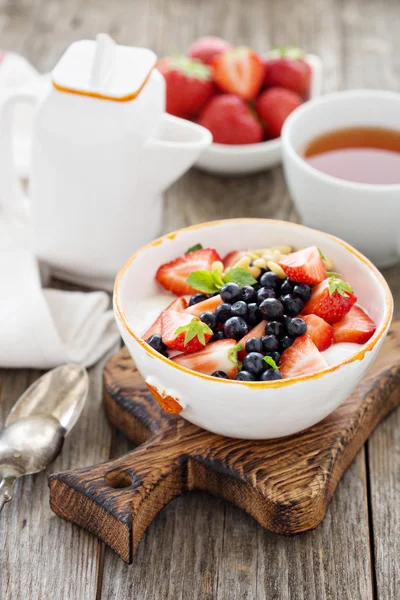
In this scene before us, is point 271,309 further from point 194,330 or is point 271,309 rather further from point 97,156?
point 97,156

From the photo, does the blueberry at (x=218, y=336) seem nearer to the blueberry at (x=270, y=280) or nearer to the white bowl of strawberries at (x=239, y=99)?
the blueberry at (x=270, y=280)

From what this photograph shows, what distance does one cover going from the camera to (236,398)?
102 cm

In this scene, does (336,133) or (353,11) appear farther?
(353,11)

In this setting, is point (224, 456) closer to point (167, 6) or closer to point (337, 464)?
point (337, 464)

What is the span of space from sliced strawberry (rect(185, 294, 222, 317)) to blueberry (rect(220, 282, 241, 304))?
0.05ft

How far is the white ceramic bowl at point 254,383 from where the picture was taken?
3.35ft

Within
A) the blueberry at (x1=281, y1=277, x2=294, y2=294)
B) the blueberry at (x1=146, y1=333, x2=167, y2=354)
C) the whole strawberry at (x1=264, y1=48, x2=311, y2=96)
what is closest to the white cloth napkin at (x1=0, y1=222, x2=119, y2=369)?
the blueberry at (x1=146, y1=333, x2=167, y2=354)

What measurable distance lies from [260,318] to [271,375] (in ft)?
0.38

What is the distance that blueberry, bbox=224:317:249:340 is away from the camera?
110 cm

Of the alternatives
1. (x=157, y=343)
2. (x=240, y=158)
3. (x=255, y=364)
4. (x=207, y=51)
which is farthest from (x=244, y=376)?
(x=207, y=51)

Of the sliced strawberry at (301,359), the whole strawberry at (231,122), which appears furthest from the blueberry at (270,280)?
the whole strawberry at (231,122)

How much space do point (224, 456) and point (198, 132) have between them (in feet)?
1.89

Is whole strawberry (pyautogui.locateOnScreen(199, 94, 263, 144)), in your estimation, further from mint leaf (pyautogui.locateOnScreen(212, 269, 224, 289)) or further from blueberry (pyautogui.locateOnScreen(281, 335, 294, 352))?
blueberry (pyautogui.locateOnScreen(281, 335, 294, 352))

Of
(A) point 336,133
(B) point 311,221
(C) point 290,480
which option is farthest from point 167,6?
(C) point 290,480
